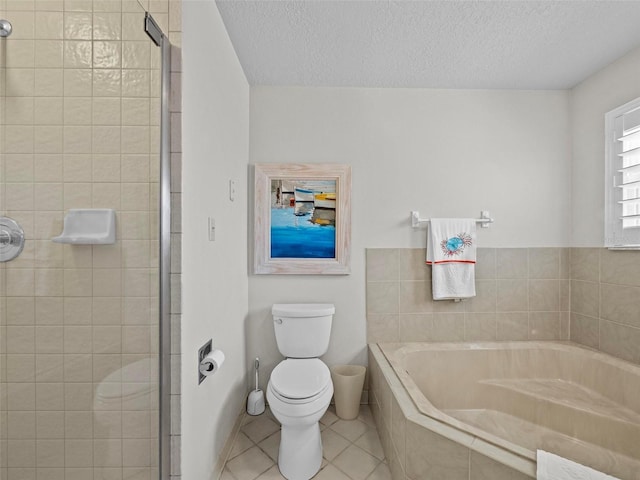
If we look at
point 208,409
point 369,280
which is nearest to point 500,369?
point 369,280

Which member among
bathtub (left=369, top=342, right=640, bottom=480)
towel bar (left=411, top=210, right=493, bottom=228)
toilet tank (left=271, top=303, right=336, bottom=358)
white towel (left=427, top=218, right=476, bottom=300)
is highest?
towel bar (left=411, top=210, right=493, bottom=228)

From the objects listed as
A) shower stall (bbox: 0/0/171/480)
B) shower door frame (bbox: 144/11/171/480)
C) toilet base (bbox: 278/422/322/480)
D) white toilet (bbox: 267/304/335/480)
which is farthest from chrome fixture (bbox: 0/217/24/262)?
toilet base (bbox: 278/422/322/480)

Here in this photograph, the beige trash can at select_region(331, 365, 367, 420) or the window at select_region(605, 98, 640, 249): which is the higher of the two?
the window at select_region(605, 98, 640, 249)

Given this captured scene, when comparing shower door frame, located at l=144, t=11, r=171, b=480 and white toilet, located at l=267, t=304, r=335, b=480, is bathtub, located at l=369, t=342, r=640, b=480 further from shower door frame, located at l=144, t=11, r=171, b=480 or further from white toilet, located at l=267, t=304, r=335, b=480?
shower door frame, located at l=144, t=11, r=171, b=480

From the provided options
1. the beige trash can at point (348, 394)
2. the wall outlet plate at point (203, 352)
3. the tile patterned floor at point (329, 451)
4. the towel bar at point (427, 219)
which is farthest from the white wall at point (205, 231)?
the towel bar at point (427, 219)

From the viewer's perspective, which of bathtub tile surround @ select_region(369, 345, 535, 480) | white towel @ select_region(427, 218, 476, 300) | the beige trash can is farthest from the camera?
white towel @ select_region(427, 218, 476, 300)

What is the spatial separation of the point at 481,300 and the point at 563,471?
1491 mm

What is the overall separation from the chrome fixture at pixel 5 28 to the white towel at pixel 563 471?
6.51 ft

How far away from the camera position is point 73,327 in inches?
39.0

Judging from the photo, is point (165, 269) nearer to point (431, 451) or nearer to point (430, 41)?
point (431, 451)

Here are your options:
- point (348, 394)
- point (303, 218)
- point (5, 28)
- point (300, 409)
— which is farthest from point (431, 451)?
point (5, 28)

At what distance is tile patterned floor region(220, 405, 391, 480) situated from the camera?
5.41 ft

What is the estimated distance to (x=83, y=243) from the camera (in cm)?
101

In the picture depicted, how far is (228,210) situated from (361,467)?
1.53 meters
